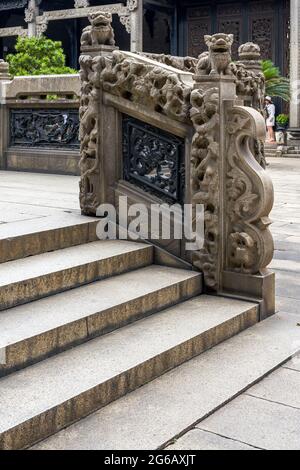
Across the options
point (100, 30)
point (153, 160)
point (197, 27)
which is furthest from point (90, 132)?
point (197, 27)

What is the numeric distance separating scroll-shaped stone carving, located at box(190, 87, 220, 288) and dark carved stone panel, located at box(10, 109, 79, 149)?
4330mm

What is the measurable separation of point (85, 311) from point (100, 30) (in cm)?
230

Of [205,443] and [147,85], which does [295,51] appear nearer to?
[147,85]

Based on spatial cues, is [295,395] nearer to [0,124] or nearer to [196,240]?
[196,240]

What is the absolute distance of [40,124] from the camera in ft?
29.9

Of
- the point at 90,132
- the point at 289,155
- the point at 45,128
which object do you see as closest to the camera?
the point at 90,132

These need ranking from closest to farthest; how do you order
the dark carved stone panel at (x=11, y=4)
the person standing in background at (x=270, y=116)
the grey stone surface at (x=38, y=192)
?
the grey stone surface at (x=38, y=192), the person standing in background at (x=270, y=116), the dark carved stone panel at (x=11, y=4)

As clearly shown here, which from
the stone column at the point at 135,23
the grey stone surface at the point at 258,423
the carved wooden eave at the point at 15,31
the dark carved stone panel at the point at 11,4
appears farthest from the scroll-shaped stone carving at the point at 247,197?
the dark carved stone panel at the point at 11,4

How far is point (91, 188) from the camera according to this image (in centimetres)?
527

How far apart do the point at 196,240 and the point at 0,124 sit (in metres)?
5.34

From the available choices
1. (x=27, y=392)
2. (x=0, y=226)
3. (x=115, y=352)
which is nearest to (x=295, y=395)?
(x=115, y=352)

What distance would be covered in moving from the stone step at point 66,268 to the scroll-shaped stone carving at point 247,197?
26.9 inches

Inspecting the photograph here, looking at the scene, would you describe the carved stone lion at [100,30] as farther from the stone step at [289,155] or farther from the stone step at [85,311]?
the stone step at [289,155]

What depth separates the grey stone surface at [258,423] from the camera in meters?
2.93
